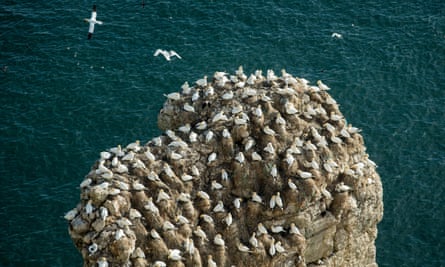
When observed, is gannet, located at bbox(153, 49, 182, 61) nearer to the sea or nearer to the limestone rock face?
the sea

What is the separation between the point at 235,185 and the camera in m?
44.9

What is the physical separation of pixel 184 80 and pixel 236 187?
→ 31.7 metres

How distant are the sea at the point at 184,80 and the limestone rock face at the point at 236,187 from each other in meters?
16.0

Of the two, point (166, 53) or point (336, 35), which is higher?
point (336, 35)

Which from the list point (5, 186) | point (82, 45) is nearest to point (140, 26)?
point (82, 45)

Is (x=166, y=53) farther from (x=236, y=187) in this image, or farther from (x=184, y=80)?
(x=236, y=187)

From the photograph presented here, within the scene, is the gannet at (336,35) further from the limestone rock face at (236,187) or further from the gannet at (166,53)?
the limestone rock face at (236,187)

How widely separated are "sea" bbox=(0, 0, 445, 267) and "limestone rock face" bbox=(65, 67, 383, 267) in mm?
15975

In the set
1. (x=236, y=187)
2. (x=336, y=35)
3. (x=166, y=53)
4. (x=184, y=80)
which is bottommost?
(x=184, y=80)

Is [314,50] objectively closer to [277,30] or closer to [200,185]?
[277,30]

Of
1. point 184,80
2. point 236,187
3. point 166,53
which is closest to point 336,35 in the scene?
point 184,80

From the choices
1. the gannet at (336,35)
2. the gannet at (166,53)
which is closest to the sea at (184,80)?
the gannet at (336,35)

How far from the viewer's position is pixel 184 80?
7531 centimetres

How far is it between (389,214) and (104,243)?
30.4m
